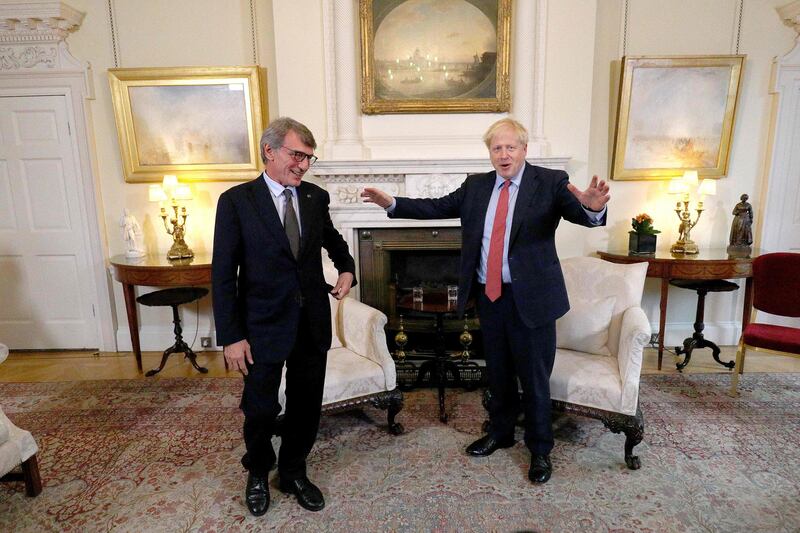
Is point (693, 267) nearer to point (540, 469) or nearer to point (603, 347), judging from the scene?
point (603, 347)

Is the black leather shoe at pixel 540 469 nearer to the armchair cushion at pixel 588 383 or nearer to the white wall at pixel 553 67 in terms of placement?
the armchair cushion at pixel 588 383

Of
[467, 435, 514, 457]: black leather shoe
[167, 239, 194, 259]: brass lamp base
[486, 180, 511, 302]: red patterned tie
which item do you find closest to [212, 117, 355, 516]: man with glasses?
[486, 180, 511, 302]: red patterned tie

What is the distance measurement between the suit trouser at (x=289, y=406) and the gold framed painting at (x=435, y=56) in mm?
2371

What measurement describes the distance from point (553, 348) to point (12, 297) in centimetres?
462

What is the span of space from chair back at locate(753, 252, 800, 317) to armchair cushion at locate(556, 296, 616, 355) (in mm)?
1287

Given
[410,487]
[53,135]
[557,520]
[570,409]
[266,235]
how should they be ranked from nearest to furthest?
[266,235], [557,520], [410,487], [570,409], [53,135]

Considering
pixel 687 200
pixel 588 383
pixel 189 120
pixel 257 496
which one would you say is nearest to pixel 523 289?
pixel 588 383

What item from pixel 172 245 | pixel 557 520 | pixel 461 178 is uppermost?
pixel 461 178

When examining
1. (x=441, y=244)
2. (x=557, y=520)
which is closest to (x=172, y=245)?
(x=441, y=244)

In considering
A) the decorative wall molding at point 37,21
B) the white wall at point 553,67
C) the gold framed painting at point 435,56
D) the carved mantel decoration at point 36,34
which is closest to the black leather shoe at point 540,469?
the white wall at point 553,67

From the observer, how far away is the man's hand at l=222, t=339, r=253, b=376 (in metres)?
1.79

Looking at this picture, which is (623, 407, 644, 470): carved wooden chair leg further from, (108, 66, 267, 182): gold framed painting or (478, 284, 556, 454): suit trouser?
(108, 66, 267, 182): gold framed painting

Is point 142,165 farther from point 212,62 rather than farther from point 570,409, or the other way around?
point 570,409

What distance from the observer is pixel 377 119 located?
3.75 m
